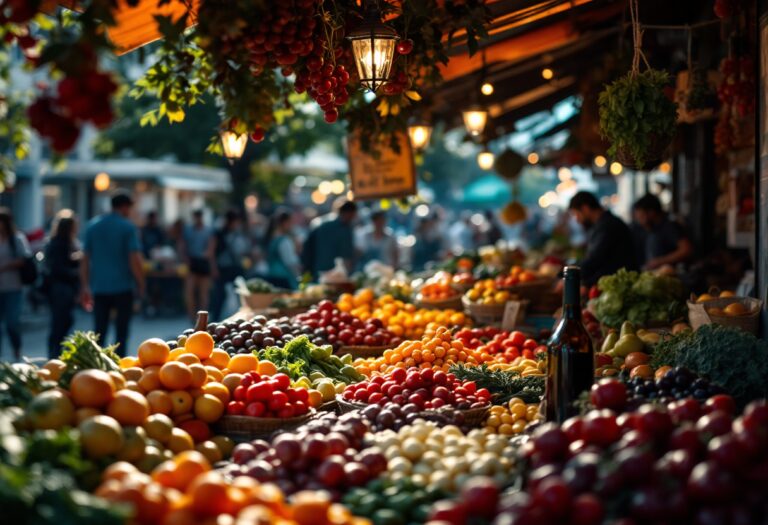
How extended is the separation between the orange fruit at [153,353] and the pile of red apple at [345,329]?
91.3 inches

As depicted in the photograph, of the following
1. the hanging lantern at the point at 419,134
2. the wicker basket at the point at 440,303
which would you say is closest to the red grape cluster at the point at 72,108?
the wicker basket at the point at 440,303

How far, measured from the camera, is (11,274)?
1111cm

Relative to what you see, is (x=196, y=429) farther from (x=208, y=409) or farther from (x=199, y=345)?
(x=199, y=345)

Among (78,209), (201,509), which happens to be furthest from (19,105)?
(78,209)

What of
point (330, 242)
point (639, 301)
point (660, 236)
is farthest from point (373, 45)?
point (330, 242)

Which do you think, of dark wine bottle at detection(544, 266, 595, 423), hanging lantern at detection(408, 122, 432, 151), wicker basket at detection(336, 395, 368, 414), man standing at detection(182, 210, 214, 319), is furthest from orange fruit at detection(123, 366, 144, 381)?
man standing at detection(182, 210, 214, 319)

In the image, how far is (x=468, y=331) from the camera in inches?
272

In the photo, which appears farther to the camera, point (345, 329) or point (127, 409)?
point (345, 329)

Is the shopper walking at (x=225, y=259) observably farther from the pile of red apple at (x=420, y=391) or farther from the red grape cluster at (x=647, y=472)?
the red grape cluster at (x=647, y=472)

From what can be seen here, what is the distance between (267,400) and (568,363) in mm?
1495

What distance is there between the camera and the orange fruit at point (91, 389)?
141 inches

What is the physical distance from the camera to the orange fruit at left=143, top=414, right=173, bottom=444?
3.68 metres

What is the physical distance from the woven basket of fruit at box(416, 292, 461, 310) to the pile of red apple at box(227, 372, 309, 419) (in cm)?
436

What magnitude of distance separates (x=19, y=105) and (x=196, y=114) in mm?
10321
